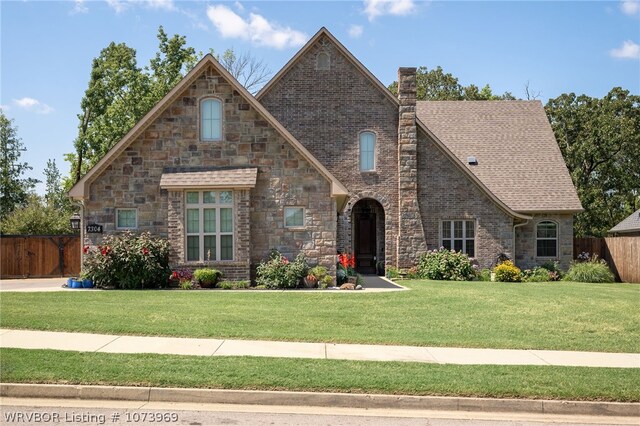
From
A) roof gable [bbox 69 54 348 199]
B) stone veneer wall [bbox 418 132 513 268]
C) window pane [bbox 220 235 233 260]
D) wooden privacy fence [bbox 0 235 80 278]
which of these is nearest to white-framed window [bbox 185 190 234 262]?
window pane [bbox 220 235 233 260]

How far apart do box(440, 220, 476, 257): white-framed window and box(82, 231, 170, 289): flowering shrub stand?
11541 mm

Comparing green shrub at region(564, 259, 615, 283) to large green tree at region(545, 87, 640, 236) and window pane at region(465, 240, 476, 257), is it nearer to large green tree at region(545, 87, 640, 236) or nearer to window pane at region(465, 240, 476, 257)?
window pane at region(465, 240, 476, 257)

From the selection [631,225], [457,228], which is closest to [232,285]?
[457,228]

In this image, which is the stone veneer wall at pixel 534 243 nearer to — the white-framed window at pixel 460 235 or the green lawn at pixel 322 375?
the white-framed window at pixel 460 235

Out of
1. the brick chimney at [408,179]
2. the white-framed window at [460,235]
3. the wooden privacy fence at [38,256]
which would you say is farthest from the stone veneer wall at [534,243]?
the wooden privacy fence at [38,256]

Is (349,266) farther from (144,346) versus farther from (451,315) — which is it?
(144,346)

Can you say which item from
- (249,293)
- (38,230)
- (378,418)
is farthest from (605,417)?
(38,230)

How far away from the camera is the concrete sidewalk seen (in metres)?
9.70

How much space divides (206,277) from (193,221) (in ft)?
6.25

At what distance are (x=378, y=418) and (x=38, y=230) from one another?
31.1 meters

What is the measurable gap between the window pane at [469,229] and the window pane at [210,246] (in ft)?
35.8

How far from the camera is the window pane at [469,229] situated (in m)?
25.4

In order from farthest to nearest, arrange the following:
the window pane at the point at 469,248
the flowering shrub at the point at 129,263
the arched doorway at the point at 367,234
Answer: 1. the arched doorway at the point at 367,234
2. the window pane at the point at 469,248
3. the flowering shrub at the point at 129,263

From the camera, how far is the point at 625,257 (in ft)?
86.9
